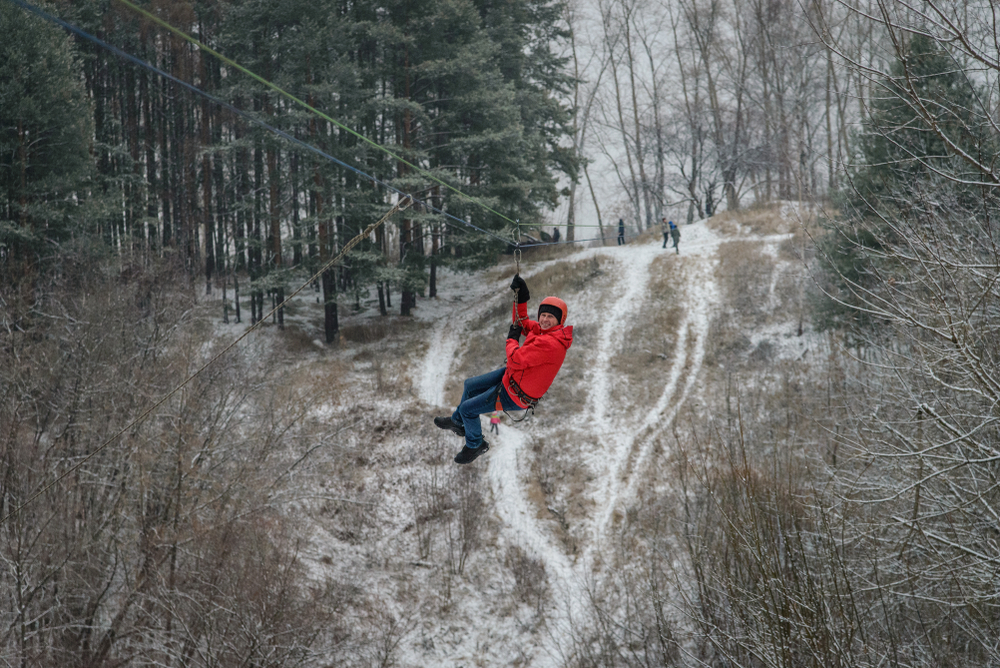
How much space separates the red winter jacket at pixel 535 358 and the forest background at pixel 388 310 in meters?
1.09

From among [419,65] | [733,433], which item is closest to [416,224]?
[419,65]

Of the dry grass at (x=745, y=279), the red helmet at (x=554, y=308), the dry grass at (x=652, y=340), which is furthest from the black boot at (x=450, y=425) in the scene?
the dry grass at (x=745, y=279)

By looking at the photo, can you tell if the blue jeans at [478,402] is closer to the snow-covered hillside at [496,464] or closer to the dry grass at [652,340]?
the snow-covered hillside at [496,464]

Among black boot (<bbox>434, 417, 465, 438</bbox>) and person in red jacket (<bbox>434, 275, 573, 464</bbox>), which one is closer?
person in red jacket (<bbox>434, 275, 573, 464</bbox>)

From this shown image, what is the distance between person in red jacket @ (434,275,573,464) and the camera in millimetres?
6633

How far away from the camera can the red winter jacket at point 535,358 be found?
6625 millimetres

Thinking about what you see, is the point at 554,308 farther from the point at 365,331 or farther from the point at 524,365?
the point at 365,331

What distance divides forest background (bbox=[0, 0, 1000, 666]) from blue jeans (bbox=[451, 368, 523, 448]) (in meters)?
1.59

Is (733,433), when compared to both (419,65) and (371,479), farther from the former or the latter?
(419,65)

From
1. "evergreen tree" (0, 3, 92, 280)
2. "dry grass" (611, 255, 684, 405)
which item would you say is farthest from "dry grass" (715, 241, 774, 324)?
"evergreen tree" (0, 3, 92, 280)

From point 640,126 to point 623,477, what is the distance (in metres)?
21.8

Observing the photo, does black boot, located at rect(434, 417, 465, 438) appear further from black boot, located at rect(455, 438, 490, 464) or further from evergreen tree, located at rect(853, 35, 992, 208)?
evergreen tree, located at rect(853, 35, 992, 208)

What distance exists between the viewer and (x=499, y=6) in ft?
87.4

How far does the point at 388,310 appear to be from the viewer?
83.3 feet
